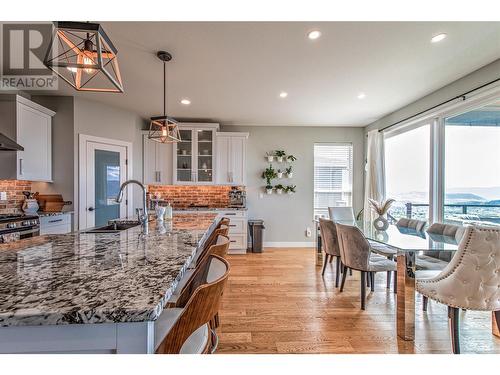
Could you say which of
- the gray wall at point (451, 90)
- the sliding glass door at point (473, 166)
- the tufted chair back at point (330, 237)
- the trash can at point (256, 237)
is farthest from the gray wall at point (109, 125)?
the sliding glass door at point (473, 166)

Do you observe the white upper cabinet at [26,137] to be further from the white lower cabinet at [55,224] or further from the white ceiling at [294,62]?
the white lower cabinet at [55,224]

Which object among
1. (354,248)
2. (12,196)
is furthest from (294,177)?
(12,196)

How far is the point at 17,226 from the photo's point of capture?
273 centimetres

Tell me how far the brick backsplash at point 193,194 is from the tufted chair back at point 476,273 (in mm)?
3989

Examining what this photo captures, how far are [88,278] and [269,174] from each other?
4.52m

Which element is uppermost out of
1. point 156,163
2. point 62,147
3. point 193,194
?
point 62,147

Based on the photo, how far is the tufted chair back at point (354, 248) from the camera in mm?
2529

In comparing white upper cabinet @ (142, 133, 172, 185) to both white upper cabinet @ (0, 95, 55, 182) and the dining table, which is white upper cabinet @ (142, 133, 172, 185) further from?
the dining table

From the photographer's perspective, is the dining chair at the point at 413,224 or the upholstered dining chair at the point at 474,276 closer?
the upholstered dining chair at the point at 474,276

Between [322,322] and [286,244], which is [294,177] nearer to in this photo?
[286,244]

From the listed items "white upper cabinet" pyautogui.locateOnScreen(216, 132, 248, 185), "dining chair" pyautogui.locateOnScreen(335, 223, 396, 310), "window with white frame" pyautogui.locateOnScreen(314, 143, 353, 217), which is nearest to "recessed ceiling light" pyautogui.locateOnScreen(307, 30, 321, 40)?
"dining chair" pyautogui.locateOnScreen(335, 223, 396, 310)
